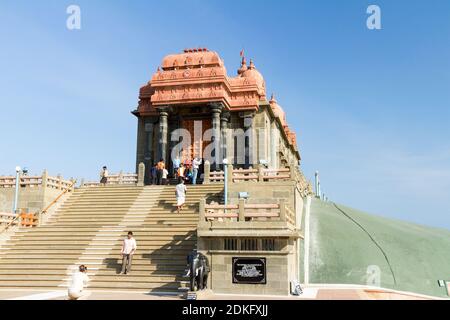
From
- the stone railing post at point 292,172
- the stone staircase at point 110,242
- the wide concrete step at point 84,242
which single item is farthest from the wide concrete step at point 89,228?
the stone railing post at point 292,172

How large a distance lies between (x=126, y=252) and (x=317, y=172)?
86.5 ft

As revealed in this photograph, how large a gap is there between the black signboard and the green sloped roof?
15.9 ft

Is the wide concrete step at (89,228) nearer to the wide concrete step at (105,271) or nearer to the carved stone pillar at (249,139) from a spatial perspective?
the wide concrete step at (105,271)

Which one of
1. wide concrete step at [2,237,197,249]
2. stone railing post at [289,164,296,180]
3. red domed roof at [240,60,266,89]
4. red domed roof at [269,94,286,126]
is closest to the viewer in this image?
wide concrete step at [2,237,197,249]

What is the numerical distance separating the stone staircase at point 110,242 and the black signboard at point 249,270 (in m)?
1.86

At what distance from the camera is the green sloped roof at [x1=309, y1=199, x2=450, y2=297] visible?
776 inches

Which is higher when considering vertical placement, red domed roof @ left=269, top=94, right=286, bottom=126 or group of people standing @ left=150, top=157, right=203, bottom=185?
red domed roof @ left=269, top=94, right=286, bottom=126

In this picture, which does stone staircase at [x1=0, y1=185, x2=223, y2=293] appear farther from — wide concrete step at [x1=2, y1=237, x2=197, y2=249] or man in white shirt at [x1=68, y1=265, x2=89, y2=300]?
man in white shirt at [x1=68, y1=265, x2=89, y2=300]

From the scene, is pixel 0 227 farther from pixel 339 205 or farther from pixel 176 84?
pixel 339 205

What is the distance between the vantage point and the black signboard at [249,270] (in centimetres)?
1548

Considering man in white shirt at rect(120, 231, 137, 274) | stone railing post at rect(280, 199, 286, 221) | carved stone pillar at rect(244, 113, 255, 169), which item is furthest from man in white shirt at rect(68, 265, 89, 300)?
carved stone pillar at rect(244, 113, 255, 169)

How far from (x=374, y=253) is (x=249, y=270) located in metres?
7.92

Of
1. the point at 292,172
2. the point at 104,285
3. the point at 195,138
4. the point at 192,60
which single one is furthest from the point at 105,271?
the point at 192,60
